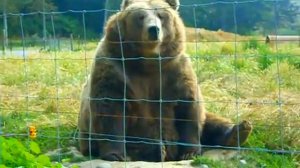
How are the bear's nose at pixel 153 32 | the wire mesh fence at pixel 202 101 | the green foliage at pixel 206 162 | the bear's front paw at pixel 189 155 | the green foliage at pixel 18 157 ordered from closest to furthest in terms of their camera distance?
the green foliage at pixel 18 157 < the green foliage at pixel 206 162 < the wire mesh fence at pixel 202 101 < the bear's nose at pixel 153 32 < the bear's front paw at pixel 189 155

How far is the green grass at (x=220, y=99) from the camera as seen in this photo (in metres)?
5.98

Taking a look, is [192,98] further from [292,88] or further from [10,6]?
[10,6]

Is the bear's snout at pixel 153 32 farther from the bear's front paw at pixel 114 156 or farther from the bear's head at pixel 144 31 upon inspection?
the bear's front paw at pixel 114 156

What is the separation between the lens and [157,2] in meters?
6.26

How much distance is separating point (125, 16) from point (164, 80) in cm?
65

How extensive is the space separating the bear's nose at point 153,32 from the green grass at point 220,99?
40 cm

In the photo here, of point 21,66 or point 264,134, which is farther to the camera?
point 21,66

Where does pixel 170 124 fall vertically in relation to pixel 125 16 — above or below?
below

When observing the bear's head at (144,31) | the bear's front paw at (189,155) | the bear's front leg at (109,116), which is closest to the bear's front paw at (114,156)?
the bear's front leg at (109,116)

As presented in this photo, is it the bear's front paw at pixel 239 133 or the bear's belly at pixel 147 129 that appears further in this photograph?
the bear's belly at pixel 147 129

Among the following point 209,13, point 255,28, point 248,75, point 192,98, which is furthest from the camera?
point 255,28

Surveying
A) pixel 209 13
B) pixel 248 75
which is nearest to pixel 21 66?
pixel 248 75

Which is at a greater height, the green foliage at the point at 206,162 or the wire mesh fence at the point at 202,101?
the wire mesh fence at the point at 202,101

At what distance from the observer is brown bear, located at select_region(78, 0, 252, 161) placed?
5.88 m
